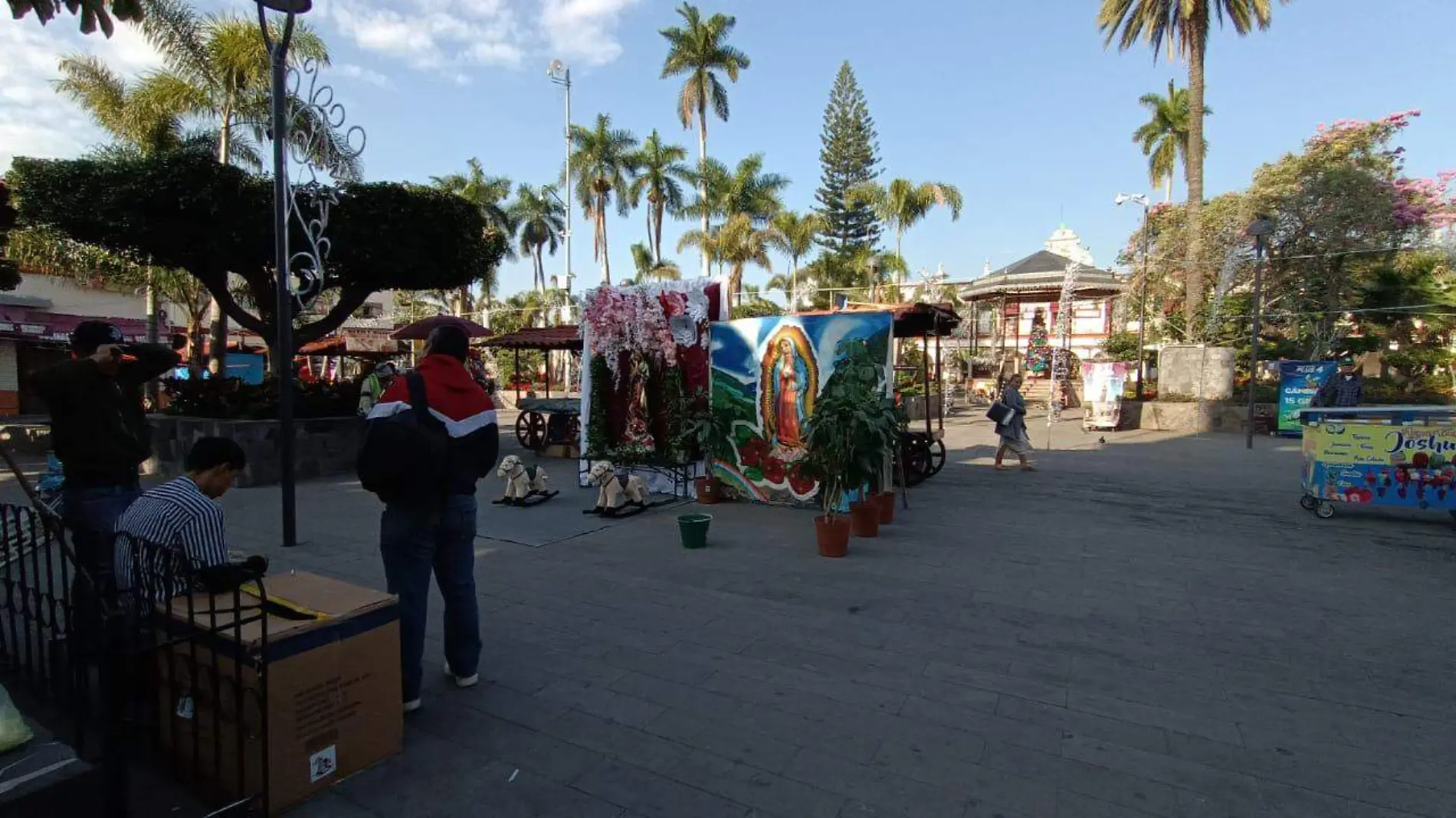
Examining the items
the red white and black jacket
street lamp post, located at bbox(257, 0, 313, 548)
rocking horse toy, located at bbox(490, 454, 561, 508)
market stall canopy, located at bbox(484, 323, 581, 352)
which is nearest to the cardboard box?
the red white and black jacket

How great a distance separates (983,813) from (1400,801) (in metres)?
1.68

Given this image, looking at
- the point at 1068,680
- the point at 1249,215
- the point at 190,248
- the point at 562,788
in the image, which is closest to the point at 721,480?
the point at 1068,680

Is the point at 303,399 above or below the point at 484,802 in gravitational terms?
above

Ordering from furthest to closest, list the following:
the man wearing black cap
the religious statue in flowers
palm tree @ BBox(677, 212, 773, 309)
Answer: palm tree @ BBox(677, 212, 773, 309) < the religious statue in flowers < the man wearing black cap

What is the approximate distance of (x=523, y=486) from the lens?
902 centimetres

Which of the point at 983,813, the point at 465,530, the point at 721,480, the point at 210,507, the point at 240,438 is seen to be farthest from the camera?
the point at 240,438

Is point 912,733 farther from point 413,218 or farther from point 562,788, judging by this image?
point 413,218

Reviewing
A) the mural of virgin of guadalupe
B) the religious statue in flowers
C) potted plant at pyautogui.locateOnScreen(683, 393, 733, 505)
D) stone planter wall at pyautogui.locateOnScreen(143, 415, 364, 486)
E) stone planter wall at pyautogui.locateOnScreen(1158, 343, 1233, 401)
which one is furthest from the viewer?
stone planter wall at pyautogui.locateOnScreen(1158, 343, 1233, 401)

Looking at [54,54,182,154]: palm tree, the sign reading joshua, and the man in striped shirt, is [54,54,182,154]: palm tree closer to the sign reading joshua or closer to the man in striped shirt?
the man in striped shirt

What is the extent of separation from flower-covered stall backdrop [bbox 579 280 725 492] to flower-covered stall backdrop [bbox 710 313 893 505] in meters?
0.43

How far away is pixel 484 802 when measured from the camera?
282 centimetres

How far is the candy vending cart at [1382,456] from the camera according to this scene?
735 centimetres

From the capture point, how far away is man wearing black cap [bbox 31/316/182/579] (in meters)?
3.95

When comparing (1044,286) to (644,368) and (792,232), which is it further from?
(644,368)
